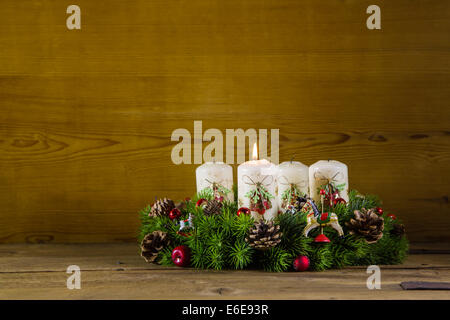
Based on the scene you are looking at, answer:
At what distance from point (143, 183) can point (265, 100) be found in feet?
1.33

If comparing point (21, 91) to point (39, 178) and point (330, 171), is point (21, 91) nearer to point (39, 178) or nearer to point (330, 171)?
point (39, 178)

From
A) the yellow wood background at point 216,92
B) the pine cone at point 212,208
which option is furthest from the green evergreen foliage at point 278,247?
the yellow wood background at point 216,92

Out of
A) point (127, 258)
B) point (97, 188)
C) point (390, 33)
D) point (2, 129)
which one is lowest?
point (127, 258)

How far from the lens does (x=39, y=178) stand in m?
1.26

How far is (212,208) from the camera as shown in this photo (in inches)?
35.7

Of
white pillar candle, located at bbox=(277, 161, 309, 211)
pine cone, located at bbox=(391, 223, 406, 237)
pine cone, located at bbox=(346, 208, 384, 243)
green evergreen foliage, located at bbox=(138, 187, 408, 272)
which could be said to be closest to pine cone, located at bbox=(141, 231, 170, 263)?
green evergreen foliage, located at bbox=(138, 187, 408, 272)

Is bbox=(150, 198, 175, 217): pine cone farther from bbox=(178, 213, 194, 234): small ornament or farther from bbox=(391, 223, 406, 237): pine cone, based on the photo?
bbox=(391, 223, 406, 237): pine cone

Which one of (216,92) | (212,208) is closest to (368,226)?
(212,208)

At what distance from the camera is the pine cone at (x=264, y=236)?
810 millimetres

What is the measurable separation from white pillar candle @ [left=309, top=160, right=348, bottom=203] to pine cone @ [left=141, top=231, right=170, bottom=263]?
12.7 inches

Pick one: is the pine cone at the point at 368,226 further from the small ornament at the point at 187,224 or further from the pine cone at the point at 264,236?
the small ornament at the point at 187,224

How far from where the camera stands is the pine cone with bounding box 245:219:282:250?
81 cm

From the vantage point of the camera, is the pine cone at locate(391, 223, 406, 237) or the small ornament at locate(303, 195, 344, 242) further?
the pine cone at locate(391, 223, 406, 237)
